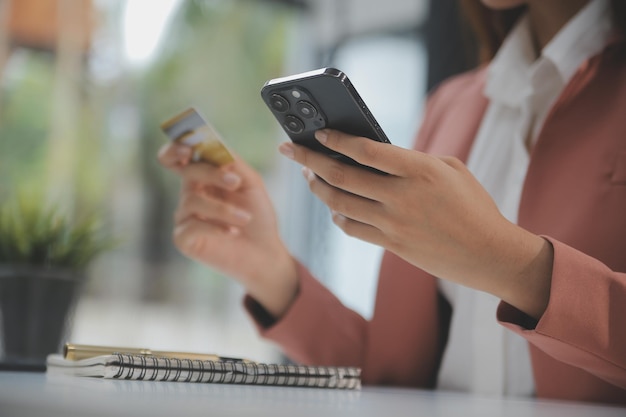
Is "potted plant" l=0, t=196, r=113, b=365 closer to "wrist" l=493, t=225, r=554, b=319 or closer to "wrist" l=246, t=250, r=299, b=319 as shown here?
"wrist" l=246, t=250, r=299, b=319

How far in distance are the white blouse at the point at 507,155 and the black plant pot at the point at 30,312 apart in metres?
0.63

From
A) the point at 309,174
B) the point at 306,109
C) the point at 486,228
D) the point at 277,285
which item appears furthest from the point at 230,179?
the point at 486,228

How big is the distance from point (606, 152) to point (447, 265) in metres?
0.40

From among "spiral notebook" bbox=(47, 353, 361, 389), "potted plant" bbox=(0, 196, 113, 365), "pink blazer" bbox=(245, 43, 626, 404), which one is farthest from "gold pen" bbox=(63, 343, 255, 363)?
"potted plant" bbox=(0, 196, 113, 365)

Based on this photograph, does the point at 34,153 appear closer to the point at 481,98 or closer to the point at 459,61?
the point at 459,61

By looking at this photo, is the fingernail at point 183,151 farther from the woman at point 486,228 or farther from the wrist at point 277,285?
the wrist at point 277,285

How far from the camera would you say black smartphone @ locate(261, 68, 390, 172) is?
0.78 metres

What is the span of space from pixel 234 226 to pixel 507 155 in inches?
17.5

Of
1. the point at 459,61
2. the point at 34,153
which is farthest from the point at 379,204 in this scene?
the point at 34,153

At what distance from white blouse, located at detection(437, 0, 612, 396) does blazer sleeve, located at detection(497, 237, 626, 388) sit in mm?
295

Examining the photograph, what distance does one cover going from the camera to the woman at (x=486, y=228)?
0.81m

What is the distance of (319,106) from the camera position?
32.0 inches

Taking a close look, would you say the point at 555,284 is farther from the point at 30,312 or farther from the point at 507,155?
the point at 30,312

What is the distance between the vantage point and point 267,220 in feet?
4.22
